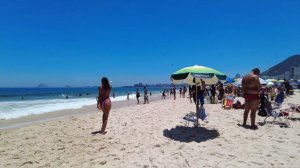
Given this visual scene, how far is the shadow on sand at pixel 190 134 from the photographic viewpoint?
6.42 meters

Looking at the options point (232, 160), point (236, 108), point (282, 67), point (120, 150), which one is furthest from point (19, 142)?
point (282, 67)

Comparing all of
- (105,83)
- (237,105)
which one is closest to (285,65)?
(237,105)

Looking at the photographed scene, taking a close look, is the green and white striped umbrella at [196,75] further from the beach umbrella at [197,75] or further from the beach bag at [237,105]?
the beach bag at [237,105]

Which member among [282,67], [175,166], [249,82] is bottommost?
[175,166]

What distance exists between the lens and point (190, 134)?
691 cm

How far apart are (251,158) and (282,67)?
17485 cm

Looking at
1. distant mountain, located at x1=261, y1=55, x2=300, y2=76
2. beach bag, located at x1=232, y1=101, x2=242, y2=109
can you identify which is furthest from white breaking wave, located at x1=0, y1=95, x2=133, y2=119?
distant mountain, located at x1=261, y1=55, x2=300, y2=76

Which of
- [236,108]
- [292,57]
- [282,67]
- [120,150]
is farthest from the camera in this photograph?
[292,57]

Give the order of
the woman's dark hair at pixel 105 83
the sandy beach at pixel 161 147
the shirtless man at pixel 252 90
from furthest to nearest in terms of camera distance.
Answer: the shirtless man at pixel 252 90, the woman's dark hair at pixel 105 83, the sandy beach at pixel 161 147

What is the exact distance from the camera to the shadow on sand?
21.1ft

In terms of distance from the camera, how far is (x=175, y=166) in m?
4.58

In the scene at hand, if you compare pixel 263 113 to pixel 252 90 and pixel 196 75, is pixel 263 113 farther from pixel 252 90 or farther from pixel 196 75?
pixel 196 75

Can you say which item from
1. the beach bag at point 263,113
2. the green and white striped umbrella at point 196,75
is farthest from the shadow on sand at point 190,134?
the beach bag at point 263,113

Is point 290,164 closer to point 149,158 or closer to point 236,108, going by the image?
point 149,158
